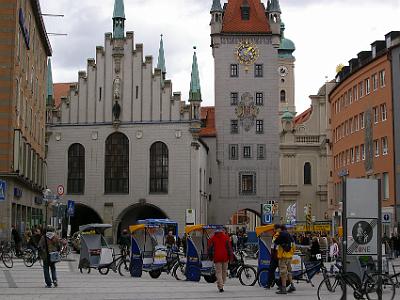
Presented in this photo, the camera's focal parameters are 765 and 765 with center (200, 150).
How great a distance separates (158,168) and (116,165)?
3.61 m

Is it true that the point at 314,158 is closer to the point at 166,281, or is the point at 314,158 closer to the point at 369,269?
the point at 166,281

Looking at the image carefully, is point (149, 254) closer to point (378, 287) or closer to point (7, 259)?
point (7, 259)

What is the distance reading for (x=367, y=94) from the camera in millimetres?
53094

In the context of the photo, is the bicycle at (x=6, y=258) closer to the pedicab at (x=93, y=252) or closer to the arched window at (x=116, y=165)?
the pedicab at (x=93, y=252)

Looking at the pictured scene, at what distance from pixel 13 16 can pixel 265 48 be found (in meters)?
39.7

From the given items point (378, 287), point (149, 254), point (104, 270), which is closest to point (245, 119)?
point (104, 270)

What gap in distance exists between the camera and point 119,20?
65250mm

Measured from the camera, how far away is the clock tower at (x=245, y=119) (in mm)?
69688

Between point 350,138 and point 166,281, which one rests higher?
point 350,138

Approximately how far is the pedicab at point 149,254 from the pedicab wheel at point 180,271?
7cm

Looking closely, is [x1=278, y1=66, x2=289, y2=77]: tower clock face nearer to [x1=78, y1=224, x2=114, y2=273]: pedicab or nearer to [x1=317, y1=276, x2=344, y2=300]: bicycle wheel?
[x1=78, y1=224, x2=114, y2=273]: pedicab

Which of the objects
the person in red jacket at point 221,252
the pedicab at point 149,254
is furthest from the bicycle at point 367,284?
the pedicab at point 149,254

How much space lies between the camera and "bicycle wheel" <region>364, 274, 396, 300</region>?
48.4ft

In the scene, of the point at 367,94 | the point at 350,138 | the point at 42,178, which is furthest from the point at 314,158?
the point at 42,178
